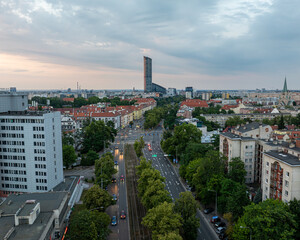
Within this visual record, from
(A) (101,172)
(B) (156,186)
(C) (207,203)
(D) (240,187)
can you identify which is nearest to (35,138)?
(A) (101,172)

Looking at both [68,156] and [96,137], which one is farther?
[96,137]

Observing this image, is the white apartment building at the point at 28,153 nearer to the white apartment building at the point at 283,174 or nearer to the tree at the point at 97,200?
the tree at the point at 97,200

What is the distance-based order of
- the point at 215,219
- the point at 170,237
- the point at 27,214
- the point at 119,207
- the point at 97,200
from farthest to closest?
the point at 119,207 → the point at 215,219 → the point at 97,200 → the point at 27,214 → the point at 170,237

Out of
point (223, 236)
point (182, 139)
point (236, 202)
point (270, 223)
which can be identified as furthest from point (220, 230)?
Answer: point (182, 139)

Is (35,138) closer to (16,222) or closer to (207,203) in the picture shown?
(16,222)

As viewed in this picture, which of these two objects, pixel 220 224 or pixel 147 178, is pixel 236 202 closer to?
pixel 220 224

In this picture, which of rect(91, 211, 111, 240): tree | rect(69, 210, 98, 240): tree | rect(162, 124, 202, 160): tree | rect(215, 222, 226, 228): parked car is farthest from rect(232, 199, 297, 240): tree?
rect(162, 124, 202, 160): tree
